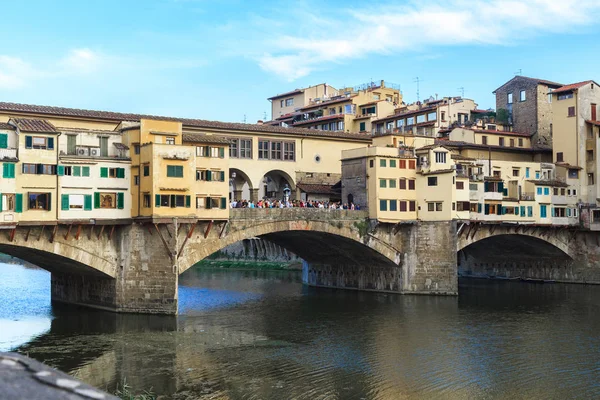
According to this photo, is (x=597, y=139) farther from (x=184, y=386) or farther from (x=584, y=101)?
(x=184, y=386)

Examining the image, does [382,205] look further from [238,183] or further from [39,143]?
[39,143]

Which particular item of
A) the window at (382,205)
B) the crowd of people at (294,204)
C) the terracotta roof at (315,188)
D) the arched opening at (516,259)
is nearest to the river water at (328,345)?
the window at (382,205)

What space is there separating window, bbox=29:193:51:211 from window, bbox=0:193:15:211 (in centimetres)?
117

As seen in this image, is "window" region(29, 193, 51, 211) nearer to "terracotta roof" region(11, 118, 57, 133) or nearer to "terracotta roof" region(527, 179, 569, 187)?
"terracotta roof" region(11, 118, 57, 133)

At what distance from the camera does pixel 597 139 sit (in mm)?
68875

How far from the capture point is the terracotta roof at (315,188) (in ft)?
204

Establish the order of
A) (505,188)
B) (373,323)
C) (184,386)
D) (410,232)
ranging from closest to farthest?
(184,386) < (373,323) < (410,232) < (505,188)

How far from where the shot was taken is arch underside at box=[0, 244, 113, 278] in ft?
143

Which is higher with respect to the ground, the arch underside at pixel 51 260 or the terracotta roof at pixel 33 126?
the terracotta roof at pixel 33 126

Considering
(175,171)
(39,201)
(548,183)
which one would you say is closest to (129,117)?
(175,171)

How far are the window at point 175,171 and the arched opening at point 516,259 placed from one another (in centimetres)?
3527

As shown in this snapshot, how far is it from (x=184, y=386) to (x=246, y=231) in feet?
73.8

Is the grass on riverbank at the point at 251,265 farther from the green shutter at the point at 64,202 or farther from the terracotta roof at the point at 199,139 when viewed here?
the green shutter at the point at 64,202

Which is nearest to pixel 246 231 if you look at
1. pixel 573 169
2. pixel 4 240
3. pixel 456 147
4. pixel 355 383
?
pixel 4 240
